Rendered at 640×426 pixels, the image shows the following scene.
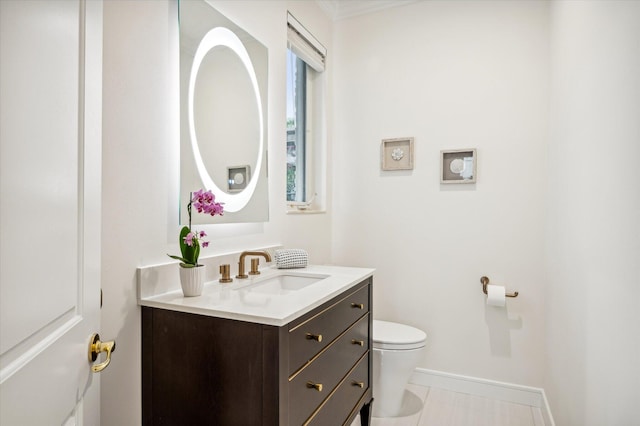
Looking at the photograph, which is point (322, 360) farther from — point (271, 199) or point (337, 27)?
point (337, 27)

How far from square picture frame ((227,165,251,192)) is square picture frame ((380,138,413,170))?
1.21m

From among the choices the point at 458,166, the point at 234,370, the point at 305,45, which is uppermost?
the point at 305,45

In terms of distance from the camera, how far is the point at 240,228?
184 centimetres

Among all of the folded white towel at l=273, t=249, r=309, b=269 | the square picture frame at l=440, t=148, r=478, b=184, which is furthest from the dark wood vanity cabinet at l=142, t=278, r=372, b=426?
the square picture frame at l=440, t=148, r=478, b=184

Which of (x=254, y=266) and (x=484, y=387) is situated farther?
(x=484, y=387)

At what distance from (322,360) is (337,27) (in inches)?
97.9

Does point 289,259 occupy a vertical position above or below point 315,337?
above

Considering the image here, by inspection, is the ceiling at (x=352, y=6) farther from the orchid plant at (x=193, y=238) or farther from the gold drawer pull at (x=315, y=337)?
the gold drawer pull at (x=315, y=337)

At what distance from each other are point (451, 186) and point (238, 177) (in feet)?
4.87

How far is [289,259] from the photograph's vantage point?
1.92 meters

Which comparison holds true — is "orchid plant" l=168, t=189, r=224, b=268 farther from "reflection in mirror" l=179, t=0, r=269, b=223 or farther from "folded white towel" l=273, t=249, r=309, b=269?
"folded white towel" l=273, t=249, r=309, b=269

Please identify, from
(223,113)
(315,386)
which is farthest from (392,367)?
(223,113)

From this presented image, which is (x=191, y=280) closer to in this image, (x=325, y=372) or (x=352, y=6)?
(x=325, y=372)

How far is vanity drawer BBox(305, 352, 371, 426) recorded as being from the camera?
142 cm
